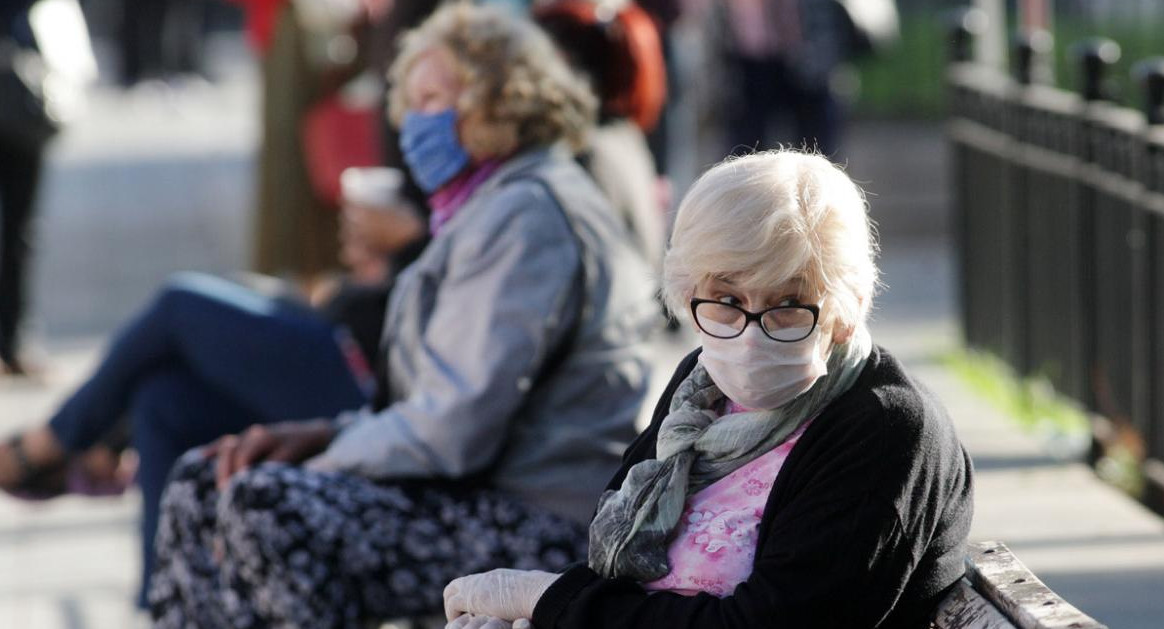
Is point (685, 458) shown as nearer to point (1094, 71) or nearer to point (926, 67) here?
point (1094, 71)

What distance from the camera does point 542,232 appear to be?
3.52 m

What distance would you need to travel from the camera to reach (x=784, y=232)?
7.75 feet

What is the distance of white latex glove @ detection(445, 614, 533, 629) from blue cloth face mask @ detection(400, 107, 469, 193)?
1218mm

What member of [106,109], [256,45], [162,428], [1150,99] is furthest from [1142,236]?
[106,109]

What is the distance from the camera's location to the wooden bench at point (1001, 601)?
2.21 meters

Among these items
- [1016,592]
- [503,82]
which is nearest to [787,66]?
[503,82]

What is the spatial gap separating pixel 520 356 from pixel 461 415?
149 mm

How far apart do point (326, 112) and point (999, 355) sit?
270 cm

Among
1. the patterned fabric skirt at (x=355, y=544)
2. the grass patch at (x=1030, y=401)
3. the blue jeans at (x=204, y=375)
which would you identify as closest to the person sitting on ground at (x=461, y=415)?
the patterned fabric skirt at (x=355, y=544)

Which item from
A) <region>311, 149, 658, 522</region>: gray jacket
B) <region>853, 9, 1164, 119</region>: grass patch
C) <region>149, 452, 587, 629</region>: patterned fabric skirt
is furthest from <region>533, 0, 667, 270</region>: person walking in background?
<region>853, 9, 1164, 119</region>: grass patch

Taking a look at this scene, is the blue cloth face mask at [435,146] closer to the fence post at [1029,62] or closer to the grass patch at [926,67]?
the fence post at [1029,62]

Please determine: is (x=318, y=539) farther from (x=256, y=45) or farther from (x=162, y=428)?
(x=256, y=45)

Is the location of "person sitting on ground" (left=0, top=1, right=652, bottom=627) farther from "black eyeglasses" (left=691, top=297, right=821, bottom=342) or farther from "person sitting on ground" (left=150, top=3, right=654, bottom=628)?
"black eyeglasses" (left=691, top=297, right=821, bottom=342)

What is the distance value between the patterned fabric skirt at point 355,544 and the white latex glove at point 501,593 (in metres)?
0.71
